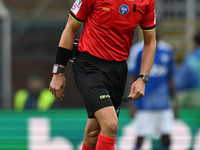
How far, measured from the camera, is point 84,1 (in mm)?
4582

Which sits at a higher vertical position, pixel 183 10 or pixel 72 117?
pixel 183 10

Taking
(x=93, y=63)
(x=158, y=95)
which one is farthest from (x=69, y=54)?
(x=158, y=95)

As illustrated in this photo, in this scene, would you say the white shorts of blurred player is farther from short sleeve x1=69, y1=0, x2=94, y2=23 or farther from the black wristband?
short sleeve x1=69, y1=0, x2=94, y2=23

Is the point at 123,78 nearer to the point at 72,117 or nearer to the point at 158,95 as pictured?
the point at 158,95

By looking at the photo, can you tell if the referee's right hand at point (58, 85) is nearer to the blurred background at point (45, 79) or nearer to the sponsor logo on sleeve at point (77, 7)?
the sponsor logo on sleeve at point (77, 7)

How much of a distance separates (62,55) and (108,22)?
48cm

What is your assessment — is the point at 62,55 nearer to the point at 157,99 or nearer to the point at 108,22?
the point at 108,22

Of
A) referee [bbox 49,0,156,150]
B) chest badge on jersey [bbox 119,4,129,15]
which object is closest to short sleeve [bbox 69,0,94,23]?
referee [bbox 49,0,156,150]

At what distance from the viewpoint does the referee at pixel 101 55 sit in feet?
15.1

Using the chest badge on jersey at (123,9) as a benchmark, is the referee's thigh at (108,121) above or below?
below

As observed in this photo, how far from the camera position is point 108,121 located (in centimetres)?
447

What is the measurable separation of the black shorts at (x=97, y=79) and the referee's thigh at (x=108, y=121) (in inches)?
2.1

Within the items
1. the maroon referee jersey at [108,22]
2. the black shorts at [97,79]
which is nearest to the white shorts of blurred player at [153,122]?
the black shorts at [97,79]

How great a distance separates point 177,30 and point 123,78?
15.2 ft
